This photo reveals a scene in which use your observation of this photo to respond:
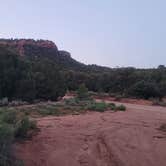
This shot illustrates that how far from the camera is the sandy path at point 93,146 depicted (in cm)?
1227

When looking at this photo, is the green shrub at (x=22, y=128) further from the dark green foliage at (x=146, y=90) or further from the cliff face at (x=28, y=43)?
the cliff face at (x=28, y=43)

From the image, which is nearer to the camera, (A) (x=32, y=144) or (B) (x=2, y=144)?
(B) (x=2, y=144)

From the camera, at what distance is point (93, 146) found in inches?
543

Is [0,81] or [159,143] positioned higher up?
[0,81]

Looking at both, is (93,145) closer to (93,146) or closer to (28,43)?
(93,146)

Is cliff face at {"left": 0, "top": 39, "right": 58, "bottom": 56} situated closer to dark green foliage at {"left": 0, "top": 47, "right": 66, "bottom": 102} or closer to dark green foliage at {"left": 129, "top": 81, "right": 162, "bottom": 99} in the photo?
dark green foliage at {"left": 129, "top": 81, "right": 162, "bottom": 99}

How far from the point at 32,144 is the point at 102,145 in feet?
7.49

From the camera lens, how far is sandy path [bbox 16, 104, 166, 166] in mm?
12273

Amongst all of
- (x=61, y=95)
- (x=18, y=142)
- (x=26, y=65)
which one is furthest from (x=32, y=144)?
(x=61, y=95)

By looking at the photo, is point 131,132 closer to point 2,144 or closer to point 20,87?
point 2,144

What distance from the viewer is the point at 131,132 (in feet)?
55.0

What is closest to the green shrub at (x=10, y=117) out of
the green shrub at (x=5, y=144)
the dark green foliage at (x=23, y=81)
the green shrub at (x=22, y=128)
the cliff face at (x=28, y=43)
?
the green shrub at (x=22, y=128)

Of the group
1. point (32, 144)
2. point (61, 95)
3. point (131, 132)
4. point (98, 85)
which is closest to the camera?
point (32, 144)

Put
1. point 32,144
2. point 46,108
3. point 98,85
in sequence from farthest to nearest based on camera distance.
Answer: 1. point 98,85
2. point 46,108
3. point 32,144
